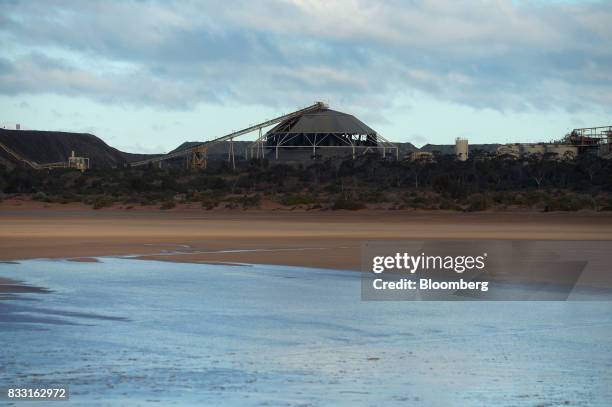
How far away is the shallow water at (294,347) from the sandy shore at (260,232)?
20.0ft

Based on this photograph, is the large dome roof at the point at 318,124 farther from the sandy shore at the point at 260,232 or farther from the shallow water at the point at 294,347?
the shallow water at the point at 294,347

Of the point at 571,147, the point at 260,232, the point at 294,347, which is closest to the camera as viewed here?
the point at 294,347

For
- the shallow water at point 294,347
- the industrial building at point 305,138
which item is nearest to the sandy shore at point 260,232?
the shallow water at point 294,347

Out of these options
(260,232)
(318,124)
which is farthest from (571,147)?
(260,232)

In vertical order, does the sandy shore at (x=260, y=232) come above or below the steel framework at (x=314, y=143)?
below

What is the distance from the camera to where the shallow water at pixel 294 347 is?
8.98 m

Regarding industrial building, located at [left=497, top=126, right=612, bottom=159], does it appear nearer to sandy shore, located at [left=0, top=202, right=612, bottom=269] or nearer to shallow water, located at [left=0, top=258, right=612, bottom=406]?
sandy shore, located at [left=0, top=202, right=612, bottom=269]

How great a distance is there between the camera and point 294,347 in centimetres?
1134

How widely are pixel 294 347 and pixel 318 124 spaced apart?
92856 millimetres

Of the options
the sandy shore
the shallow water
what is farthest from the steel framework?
the shallow water

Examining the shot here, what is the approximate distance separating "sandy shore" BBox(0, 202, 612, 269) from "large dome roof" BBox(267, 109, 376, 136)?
5292 centimetres

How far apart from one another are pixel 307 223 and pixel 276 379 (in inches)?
1163

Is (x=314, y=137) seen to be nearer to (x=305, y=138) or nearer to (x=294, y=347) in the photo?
(x=305, y=138)

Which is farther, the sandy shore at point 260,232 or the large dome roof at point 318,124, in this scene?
the large dome roof at point 318,124
